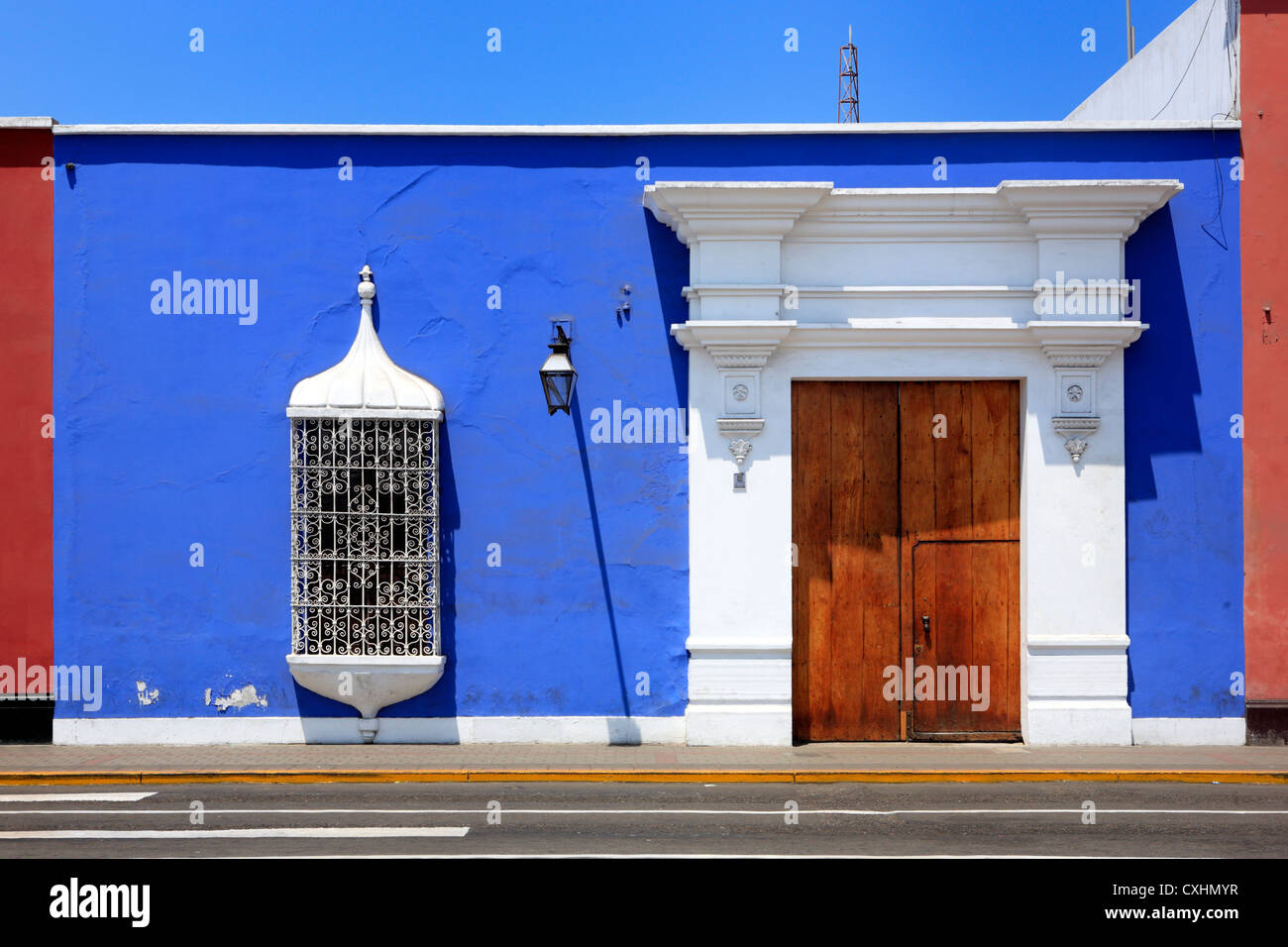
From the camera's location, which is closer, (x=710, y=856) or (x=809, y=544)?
(x=710, y=856)

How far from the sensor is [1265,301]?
10.4 metres

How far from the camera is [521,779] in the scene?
9.12 metres

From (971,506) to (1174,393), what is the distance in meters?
2.10

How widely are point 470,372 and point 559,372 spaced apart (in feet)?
3.15

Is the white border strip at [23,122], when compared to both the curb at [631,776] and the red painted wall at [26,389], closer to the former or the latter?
the red painted wall at [26,389]

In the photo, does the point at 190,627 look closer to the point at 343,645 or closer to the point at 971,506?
the point at 343,645

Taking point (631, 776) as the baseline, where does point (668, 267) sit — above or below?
above

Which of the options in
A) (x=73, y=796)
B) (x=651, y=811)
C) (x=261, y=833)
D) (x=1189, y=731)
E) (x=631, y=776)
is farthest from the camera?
(x=1189, y=731)

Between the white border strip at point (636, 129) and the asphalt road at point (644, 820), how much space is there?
5.80 meters

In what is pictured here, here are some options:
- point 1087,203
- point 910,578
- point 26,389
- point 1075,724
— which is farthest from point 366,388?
point 1075,724

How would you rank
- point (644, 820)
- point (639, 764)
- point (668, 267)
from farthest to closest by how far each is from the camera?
point (668, 267) → point (639, 764) → point (644, 820)

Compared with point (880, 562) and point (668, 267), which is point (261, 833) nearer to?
point (880, 562)

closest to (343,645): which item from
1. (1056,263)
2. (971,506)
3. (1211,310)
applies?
(971,506)

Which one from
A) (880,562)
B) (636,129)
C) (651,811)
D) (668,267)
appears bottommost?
(651,811)
